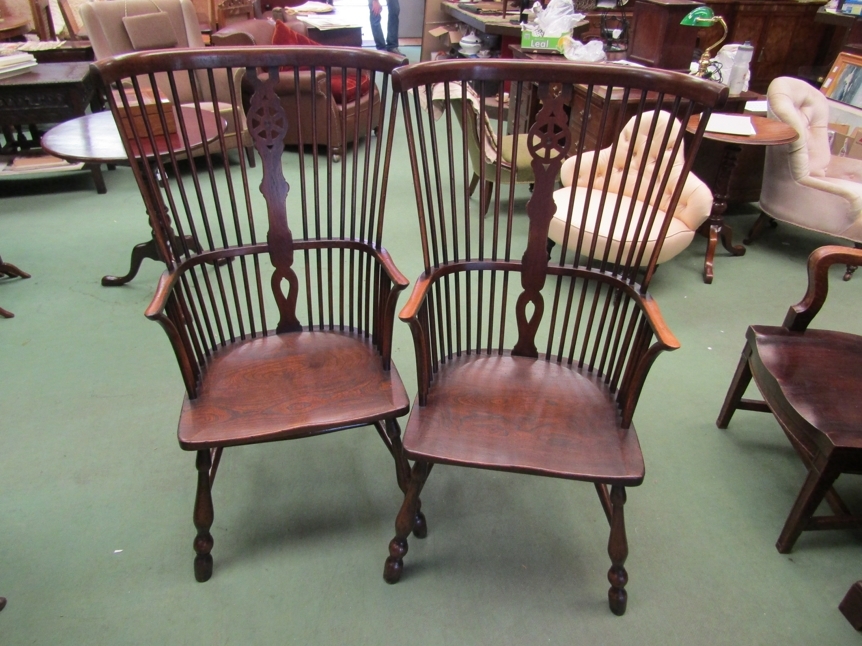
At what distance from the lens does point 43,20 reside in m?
4.71

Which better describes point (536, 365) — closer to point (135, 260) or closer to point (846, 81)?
point (135, 260)

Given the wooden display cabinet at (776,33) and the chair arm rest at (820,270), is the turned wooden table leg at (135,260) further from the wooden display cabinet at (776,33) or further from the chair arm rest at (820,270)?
the wooden display cabinet at (776,33)

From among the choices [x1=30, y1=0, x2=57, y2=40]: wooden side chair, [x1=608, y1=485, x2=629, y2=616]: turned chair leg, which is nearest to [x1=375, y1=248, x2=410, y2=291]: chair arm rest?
[x1=608, y1=485, x2=629, y2=616]: turned chair leg

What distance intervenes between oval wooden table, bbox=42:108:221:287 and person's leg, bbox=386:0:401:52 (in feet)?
14.0

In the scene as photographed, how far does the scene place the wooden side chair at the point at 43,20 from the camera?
4.66 m

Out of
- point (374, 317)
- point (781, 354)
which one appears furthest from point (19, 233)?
point (781, 354)

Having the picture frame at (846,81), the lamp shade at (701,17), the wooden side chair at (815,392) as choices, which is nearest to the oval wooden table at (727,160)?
the lamp shade at (701,17)

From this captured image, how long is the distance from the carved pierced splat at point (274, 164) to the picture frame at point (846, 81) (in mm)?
3510

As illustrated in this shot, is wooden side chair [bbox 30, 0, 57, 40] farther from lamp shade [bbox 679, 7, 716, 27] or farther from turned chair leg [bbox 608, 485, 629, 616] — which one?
turned chair leg [bbox 608, 485, 629, 616]

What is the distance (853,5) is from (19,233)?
4990 mm

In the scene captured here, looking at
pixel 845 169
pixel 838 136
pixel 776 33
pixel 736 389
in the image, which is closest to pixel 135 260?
pixel 736 389

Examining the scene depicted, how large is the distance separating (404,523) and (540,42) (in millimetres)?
3145

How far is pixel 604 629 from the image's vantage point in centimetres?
137

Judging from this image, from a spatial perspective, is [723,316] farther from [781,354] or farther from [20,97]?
[20,97]
